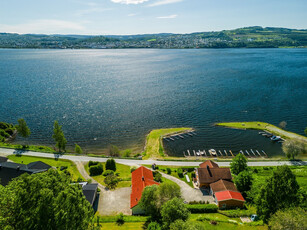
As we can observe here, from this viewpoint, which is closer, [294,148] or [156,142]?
Result: [294,148]

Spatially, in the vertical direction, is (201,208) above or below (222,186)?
below

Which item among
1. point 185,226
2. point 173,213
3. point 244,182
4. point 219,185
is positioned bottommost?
point 219,185

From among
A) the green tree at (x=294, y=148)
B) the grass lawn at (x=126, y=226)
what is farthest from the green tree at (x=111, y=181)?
the green tree at (x=294, y=148)

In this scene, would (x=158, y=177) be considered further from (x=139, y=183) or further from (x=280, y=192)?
(x=280, y=192)

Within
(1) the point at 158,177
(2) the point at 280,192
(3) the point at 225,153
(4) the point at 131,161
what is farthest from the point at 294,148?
(4) the point at 131,161

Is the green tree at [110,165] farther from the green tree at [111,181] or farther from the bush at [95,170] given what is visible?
the green tree at [111,181]

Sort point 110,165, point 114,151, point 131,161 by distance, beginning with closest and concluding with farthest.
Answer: point 110,165 < point 131,161 < point 114,151

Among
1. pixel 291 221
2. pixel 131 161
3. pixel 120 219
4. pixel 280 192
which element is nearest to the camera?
pixel 291 221

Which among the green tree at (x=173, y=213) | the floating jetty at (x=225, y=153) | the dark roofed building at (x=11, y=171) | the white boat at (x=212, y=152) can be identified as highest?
the green tree at (x=173, y=213)
